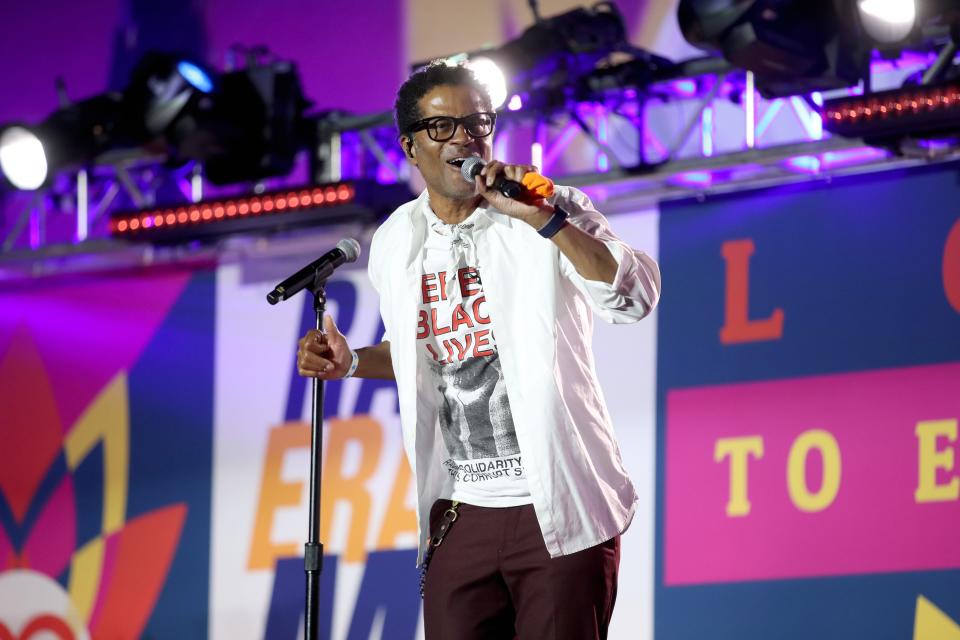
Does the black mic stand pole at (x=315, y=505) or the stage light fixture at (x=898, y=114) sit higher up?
the stage light fixture at (x=898, y=114)

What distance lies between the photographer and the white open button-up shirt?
264 cm

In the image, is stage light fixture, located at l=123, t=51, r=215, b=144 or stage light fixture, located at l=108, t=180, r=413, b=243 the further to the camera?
stage light fixture, located at l=123, t=51, r=215, b=144

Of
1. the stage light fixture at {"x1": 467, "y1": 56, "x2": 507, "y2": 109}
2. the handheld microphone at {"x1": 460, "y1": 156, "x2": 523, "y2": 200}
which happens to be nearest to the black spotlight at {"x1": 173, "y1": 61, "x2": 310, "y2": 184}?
the stage light fixture at {"x1": 467, "y1": 56, "x2": 507, "y2": 109}

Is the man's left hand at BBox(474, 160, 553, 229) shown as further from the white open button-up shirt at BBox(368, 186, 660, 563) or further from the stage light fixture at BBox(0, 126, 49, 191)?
the stage light fixture at BBox(0, 126, 49, 191)

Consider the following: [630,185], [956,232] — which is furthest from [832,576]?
[630,185]

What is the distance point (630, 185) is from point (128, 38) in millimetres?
3198

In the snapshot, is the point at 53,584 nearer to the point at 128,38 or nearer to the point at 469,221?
the point at 128,38

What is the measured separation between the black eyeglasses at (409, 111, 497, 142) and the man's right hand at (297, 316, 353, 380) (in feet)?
1.58

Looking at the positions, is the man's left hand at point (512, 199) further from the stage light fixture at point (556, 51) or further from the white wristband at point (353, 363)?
the stage light fixture at point (556, 51)

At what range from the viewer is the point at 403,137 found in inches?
114

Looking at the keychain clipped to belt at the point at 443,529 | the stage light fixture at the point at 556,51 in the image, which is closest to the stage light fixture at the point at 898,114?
the stage light fixture at the point at 556,51

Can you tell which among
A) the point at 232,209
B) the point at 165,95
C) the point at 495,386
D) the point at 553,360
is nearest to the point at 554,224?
the point at 553,360

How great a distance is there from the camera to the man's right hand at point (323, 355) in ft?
9.41

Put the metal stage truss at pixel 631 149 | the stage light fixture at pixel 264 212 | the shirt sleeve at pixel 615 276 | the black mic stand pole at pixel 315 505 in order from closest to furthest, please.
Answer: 1. the shirt sleeve at pixel 615 276
2. the black mic stand pole at pixel 315 505
3. the metal stage truss at pixel 631 149
4. the stage light fixture at pixel 264 212
